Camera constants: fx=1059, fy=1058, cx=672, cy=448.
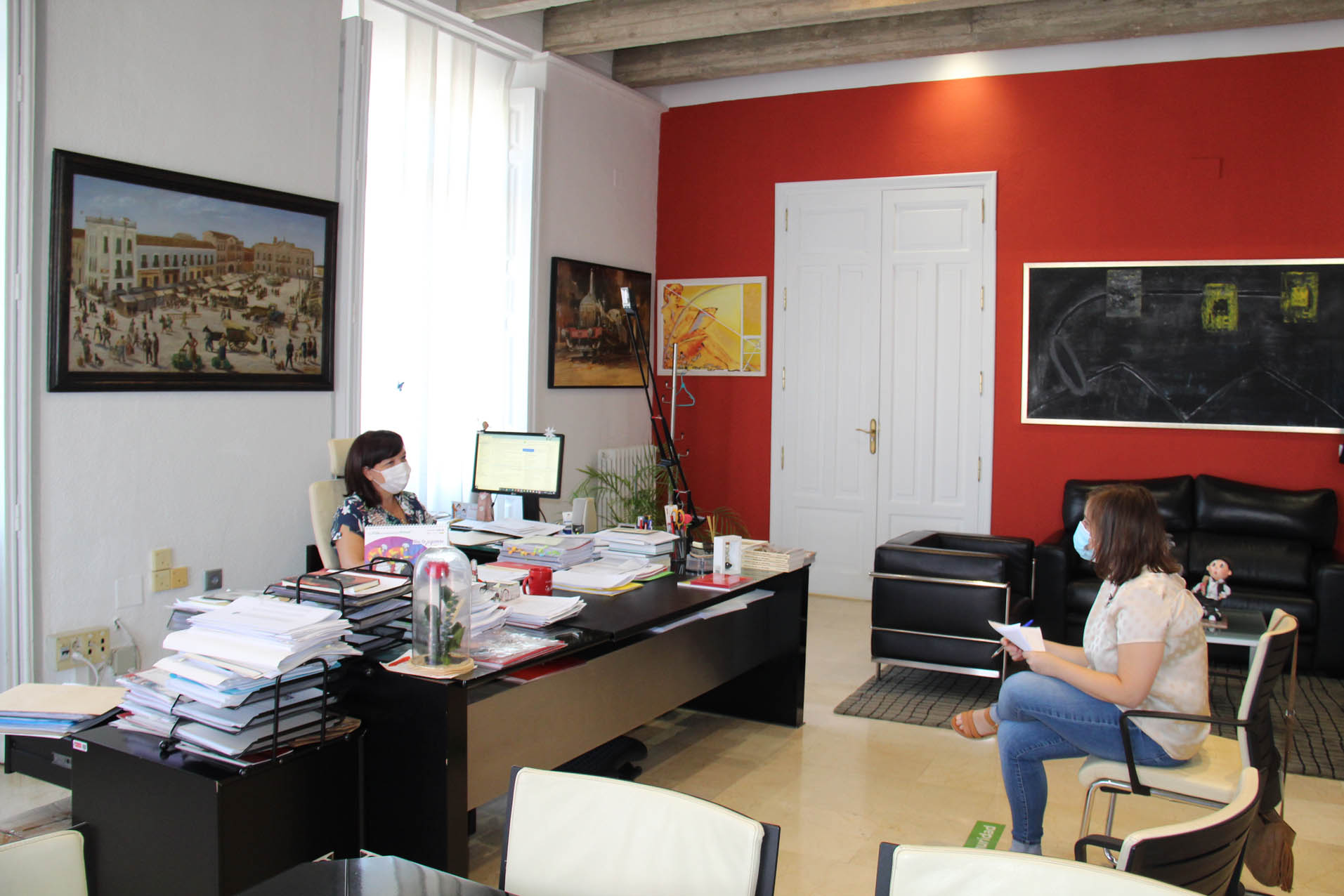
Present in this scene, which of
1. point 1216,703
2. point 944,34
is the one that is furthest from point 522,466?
point 944,34

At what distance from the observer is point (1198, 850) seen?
1.65 m

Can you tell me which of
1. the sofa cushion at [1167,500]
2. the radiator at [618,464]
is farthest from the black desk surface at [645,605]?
the radiator at [618,464]

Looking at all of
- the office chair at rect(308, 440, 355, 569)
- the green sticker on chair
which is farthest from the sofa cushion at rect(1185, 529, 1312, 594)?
the office chair at rect(308, 440, 355, 569)

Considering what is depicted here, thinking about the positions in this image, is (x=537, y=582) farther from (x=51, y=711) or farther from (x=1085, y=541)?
(x=1085, y=541)

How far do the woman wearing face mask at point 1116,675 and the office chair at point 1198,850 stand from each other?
0.91 m

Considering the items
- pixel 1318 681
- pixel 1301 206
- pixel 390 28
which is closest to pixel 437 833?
pixel 390 28

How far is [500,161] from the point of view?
614cm

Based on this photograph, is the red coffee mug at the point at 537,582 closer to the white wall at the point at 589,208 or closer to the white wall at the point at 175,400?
the white wall at the point at 175,400

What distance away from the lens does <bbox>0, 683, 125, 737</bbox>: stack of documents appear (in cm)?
252

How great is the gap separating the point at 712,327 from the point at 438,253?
245cm

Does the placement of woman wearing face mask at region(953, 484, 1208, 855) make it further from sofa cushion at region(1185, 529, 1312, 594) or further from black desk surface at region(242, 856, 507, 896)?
sofa cushion at region(1185, 529, 1312, 594)

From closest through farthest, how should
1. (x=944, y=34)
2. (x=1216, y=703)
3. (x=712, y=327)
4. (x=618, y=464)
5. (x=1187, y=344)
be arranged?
(x=1216, y=703) → (x=1187, y=344) → (x=944, y=34) → (x=618, y=464) → (x=712, y=327)

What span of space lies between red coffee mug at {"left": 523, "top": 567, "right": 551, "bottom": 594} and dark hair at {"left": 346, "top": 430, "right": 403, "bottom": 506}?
0.98m

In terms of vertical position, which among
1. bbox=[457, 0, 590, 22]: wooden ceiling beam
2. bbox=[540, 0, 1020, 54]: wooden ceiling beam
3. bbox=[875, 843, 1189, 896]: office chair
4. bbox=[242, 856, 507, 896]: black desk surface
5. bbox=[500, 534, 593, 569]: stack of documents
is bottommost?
bbox=[242, 856, 507, 896]: black desk surface
